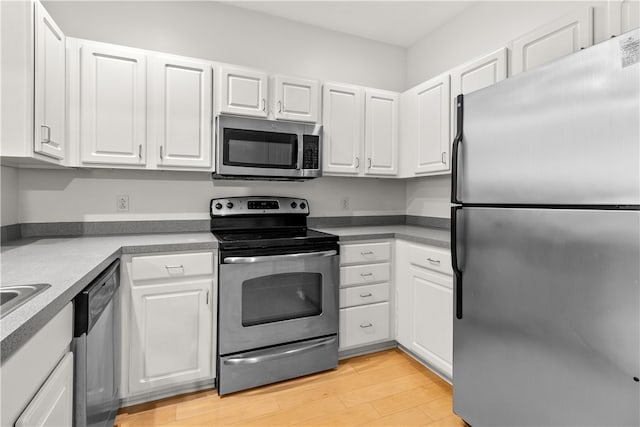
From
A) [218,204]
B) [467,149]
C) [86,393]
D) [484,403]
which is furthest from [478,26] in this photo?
[86,393]

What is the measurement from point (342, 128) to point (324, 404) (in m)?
1.89

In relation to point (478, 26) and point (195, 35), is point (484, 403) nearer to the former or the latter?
point (478, 26)

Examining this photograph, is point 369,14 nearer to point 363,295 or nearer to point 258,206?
point 258,206

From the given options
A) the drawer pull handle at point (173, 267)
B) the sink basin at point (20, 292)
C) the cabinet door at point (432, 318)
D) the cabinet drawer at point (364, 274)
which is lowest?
the cabinet door at point (432, 318)

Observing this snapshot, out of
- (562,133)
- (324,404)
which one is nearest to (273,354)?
(324,404)

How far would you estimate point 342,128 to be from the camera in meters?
2.62

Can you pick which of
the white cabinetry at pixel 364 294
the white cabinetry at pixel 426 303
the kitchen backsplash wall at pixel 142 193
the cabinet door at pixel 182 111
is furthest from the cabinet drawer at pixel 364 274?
the cabinet door at pixel 182 111

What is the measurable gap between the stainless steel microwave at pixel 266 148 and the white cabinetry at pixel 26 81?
0.87 meters

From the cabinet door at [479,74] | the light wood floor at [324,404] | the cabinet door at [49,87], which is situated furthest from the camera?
the cabinet door at [479,74]

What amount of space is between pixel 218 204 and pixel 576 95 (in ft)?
6.93

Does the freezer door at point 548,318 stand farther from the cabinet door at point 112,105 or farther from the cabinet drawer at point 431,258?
the cabinet door at point 112,105

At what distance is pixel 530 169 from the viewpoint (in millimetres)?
1319

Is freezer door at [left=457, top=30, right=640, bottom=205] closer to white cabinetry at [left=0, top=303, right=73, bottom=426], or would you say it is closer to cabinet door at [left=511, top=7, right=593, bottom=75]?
cabinet door at [left=511, top=7, right=593, bottom=75]

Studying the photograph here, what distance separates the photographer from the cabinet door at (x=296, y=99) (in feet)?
7.78
